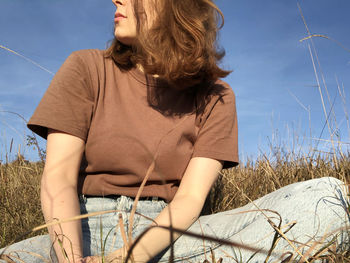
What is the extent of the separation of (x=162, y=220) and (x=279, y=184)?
4.54ft

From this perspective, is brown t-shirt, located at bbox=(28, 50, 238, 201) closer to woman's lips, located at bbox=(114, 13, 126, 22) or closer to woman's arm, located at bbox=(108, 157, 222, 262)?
woman's arm, located at bbox=(108, 157, 222, 262)

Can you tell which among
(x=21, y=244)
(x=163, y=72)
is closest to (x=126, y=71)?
(x=163, y=72)

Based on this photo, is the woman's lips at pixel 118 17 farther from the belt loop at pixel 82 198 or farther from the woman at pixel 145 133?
the belt loop at pixel 82 198

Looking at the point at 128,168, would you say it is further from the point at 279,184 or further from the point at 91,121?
the point at 279,184

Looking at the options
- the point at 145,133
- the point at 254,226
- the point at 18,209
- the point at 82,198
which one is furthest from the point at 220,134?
the point at 18,209

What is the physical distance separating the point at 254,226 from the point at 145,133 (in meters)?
0.70

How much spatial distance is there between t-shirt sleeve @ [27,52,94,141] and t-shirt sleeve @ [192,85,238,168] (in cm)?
61

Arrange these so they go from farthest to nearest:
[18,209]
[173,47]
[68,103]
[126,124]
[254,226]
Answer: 1. [18,209]
2. [173,47]
3. [126,124]
4. [68,103]
5. [254,226]

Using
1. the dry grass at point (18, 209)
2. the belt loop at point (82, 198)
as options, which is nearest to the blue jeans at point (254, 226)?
the belt loop at point (82, 198)

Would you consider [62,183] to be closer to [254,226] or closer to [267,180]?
[254,226]

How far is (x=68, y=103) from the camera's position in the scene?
65.3 inches

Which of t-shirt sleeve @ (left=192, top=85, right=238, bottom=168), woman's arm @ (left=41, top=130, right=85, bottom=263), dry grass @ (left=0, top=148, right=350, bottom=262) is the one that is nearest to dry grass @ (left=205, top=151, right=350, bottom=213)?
dry grass @ (left=0, top=148, right=350, bottom=262)

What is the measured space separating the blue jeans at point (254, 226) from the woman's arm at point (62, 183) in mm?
116

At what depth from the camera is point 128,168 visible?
173cm
